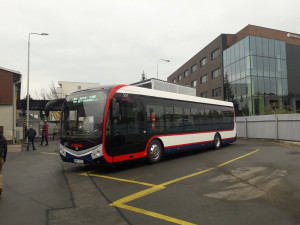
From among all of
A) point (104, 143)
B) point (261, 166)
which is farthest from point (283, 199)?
point (104, 143)

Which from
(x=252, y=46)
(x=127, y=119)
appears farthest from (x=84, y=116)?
(x=252, y=46)

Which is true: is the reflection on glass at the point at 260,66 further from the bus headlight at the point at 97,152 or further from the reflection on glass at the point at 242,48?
the bus headlight at the point at 97,152

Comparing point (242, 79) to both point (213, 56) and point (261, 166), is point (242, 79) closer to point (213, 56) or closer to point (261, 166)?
point (213, 56)

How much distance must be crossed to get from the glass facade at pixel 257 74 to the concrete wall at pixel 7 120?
29.0 meters

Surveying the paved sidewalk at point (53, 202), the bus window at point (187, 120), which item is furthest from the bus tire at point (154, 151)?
the paved sidewalk at point (53, 202)

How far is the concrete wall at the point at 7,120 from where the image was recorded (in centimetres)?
1923

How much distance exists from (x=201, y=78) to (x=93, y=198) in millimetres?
46981

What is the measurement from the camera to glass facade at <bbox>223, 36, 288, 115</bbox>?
33781 mm

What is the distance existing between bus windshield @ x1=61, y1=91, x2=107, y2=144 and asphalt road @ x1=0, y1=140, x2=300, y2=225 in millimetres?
1321

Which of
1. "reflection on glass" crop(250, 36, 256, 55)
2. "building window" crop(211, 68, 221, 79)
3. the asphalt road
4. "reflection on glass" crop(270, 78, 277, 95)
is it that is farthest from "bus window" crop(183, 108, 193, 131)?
"building window" crop(211, 68, 221, 79)

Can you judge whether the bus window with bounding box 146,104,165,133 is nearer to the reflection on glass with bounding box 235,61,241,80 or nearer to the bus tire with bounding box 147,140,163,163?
the bus tire with bounding box 147,140,163,163

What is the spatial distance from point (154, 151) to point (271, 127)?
47.4ft

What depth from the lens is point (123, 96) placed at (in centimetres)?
845

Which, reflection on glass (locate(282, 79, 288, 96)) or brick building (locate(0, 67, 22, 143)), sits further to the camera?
reflection on glass (locate(282, 79, 288, 96))
